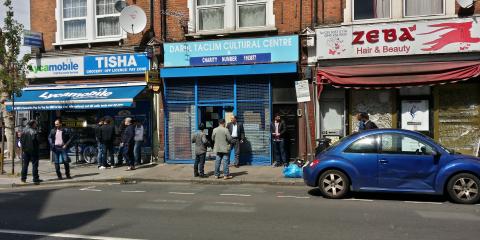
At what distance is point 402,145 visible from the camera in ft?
32.6

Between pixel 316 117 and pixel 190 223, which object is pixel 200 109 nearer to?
pixel 316 117

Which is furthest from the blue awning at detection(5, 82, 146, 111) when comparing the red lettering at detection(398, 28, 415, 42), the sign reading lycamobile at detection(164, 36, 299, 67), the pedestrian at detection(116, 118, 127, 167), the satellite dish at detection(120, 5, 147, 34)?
the red lettering at detection(398, 28, 415, 42)

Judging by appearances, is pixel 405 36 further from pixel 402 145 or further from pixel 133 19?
Result: pixel 133 19

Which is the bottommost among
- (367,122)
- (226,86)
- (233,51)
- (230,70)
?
(367,122)

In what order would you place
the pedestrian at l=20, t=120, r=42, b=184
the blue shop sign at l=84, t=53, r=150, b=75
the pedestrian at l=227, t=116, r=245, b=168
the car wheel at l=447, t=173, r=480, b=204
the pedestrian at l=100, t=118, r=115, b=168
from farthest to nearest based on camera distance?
the blue shop sign at l=84, t=53, r=150, b=75 < the pedestrian at l=100, t=118, r=115, b=168 < the pedestrian at l=227, t=116, r=245, b=168 < the pedestrian at l=20, t=120, r=42, b=184 < the car wheel at l=447, t=173, r=480, b=204

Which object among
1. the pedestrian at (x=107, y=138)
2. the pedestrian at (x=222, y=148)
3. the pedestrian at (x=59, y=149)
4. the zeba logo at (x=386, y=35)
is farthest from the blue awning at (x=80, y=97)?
the zeba logo at (x=386, y=35)

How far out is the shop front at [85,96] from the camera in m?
16.6

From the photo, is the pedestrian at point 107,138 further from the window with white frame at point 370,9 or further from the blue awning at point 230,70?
the window with white frame at point 370,9

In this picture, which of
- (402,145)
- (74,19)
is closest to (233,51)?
(74,19)

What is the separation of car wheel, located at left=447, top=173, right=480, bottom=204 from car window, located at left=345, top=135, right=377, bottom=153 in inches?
63.4

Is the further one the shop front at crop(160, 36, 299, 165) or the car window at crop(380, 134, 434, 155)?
the shop front at crop(160, 36, 299, 165)

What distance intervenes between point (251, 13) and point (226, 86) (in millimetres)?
2597

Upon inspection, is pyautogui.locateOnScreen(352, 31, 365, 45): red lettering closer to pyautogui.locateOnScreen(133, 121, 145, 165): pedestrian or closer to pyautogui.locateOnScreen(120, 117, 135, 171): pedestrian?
pyautogui.locateOnScreen(133, 121, 145, 165): pedestrian

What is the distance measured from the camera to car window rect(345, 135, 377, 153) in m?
10.1
